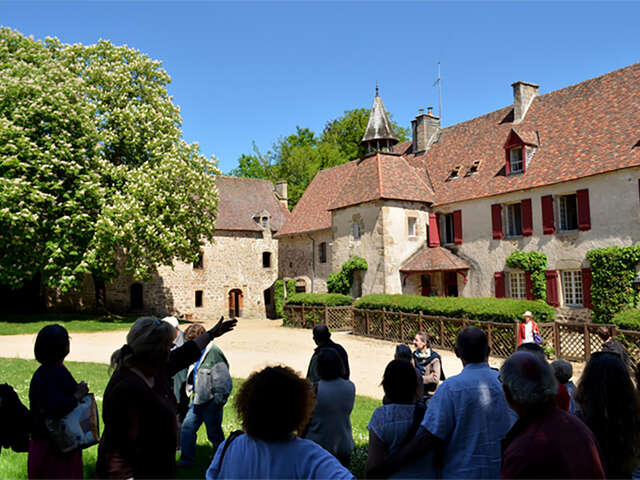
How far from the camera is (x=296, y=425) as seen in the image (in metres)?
2.30

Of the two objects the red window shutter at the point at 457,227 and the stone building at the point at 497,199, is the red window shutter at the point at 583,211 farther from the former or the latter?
the red window shutter at the point at 457,227

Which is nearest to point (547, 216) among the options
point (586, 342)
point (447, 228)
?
point (447, 228)

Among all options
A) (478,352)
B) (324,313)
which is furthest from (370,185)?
(478,352)

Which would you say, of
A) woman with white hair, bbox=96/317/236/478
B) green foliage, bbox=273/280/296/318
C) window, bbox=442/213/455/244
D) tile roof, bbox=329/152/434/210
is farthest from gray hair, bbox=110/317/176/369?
green foliage, bbox=273/280/296/318

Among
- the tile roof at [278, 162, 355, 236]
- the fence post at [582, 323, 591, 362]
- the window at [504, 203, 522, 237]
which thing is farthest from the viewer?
the tile roof at [278, 162, 355, 236]

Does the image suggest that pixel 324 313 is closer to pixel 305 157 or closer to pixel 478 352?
pixel 478 352

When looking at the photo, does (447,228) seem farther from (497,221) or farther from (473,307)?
Answer: (473,307)

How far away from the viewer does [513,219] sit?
21.5m

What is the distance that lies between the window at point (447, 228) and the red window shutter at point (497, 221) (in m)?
2.98

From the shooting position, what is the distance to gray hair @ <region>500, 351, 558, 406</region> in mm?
2562

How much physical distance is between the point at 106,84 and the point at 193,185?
22.0 ft

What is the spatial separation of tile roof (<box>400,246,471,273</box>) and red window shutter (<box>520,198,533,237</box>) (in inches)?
127

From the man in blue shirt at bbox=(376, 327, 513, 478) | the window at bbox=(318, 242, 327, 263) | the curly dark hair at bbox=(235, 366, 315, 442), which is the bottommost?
the man in blue shirt at bbox=(376, 327, 513, 478)

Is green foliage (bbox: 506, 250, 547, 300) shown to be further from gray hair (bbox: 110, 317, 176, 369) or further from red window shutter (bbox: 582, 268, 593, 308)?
gray hair (bbox: 110, 317, 176, 369)
